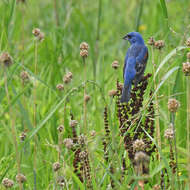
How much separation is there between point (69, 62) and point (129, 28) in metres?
1.95

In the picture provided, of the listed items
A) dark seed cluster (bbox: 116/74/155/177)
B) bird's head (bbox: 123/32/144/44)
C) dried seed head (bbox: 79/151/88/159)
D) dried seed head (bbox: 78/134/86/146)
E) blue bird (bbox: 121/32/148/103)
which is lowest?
dried seed head (bbox: 79/151/88/159)

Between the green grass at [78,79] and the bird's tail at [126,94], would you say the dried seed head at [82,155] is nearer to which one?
the green grass at [78,79]

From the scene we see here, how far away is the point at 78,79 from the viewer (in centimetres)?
471

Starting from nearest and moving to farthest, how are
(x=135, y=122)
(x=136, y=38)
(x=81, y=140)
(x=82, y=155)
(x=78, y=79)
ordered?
(x=81, y=140), (x=82, y=155), (x=135, y=122), (x=136, y=38), (x=78, y=79)

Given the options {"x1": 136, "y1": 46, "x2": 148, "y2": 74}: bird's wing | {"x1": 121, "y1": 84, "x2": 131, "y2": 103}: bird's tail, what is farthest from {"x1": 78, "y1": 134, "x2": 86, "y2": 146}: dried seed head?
{"x1": 136, "y1": 46, "x2": 148, "y2": 74}: bird's wing

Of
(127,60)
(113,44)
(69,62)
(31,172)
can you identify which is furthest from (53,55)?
(113,44)

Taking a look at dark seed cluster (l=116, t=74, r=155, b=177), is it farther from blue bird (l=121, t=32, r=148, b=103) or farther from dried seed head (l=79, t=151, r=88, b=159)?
dried seed head (l=79, t=151, r=88, b=159)

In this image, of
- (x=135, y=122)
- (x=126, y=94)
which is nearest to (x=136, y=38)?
(x=126, y=94)

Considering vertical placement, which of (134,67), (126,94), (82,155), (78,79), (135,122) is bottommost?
(82,155)

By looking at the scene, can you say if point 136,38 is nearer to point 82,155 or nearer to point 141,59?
point 141,59

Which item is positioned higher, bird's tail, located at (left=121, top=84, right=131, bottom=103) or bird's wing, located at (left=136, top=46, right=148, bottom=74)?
bird's wing, located at (left=136, top=46, right=148, bottom=74)

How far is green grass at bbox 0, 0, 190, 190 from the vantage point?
88.4 inches

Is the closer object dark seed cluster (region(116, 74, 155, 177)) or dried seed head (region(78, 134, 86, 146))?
dried seed head (region(78, 134, 86, 146))

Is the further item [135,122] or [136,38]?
[136,38]
